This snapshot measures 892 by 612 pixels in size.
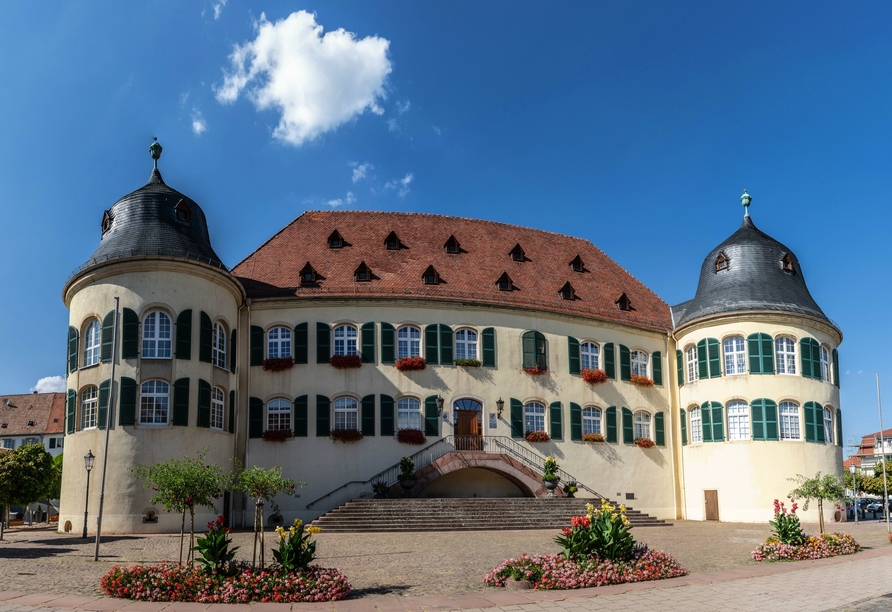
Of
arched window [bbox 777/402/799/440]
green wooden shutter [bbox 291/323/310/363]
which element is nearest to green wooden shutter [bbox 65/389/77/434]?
green wooden shutter [bbox 291/323/310/363]

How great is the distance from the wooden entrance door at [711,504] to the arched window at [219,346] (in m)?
17.9

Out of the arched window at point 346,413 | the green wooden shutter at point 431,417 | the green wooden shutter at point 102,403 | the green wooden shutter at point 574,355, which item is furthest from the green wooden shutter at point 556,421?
the green wooden shutter at point 102,403

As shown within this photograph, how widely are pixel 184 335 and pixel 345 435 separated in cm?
613

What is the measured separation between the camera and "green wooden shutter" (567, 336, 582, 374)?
105 ft

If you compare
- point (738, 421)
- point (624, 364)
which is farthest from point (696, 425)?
point (624, 364)

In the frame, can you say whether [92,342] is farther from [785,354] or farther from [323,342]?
[785,354]

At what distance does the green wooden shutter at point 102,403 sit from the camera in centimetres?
2530

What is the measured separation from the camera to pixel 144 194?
91.9 ft

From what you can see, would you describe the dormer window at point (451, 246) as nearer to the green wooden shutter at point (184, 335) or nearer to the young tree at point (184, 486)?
the green wooden shutter at point (184, 335)

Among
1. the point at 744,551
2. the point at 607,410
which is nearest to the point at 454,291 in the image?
the point at 607,410

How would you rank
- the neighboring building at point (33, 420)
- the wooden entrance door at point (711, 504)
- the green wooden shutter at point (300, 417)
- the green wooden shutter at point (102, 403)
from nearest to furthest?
the green wooden shutter at point (102, 403) → the green wooden shutter at point (300, 417) → the wooden entrance door at point (711, 504) → the neighboring building at point (33, 420)

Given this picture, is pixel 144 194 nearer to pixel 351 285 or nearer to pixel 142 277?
pixel 142 277

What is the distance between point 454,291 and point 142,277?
34.5 ft

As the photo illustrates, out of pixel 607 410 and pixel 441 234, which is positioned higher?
pixel 441 234
